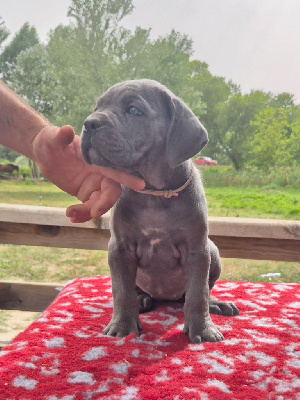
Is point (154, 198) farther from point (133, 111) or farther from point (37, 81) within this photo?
point (37, 81)

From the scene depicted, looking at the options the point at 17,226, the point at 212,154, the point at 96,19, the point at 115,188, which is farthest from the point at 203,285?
the point at 96,19

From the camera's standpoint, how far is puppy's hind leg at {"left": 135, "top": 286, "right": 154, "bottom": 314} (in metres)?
1.60

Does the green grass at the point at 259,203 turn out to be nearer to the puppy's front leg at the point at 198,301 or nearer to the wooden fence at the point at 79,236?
the wooden fence at the point at 79,236

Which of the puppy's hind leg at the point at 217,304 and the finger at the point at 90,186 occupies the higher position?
the finger at the point at 90,186

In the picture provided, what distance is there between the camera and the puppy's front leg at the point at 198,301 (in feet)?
4.37

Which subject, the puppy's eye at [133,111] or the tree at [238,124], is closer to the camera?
the puppy's eye at [133,111]

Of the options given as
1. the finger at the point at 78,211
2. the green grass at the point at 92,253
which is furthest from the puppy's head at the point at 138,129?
the green grass at the point at 92,253

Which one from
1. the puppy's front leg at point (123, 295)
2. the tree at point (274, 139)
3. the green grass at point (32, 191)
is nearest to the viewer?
the puppy's front leg at point (123, 295)

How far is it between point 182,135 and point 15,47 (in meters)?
3.64

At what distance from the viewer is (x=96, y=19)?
3723 millimetres

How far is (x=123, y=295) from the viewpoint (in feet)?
4.49

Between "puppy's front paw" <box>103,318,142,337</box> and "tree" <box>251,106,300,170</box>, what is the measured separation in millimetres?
2423

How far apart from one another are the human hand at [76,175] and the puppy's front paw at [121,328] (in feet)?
1.13

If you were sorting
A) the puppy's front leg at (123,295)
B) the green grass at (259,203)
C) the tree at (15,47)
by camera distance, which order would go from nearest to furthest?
1. the puppy's front leg at (123,295)
2. the green grass at (259,203)
3. the tree at (15,47)
